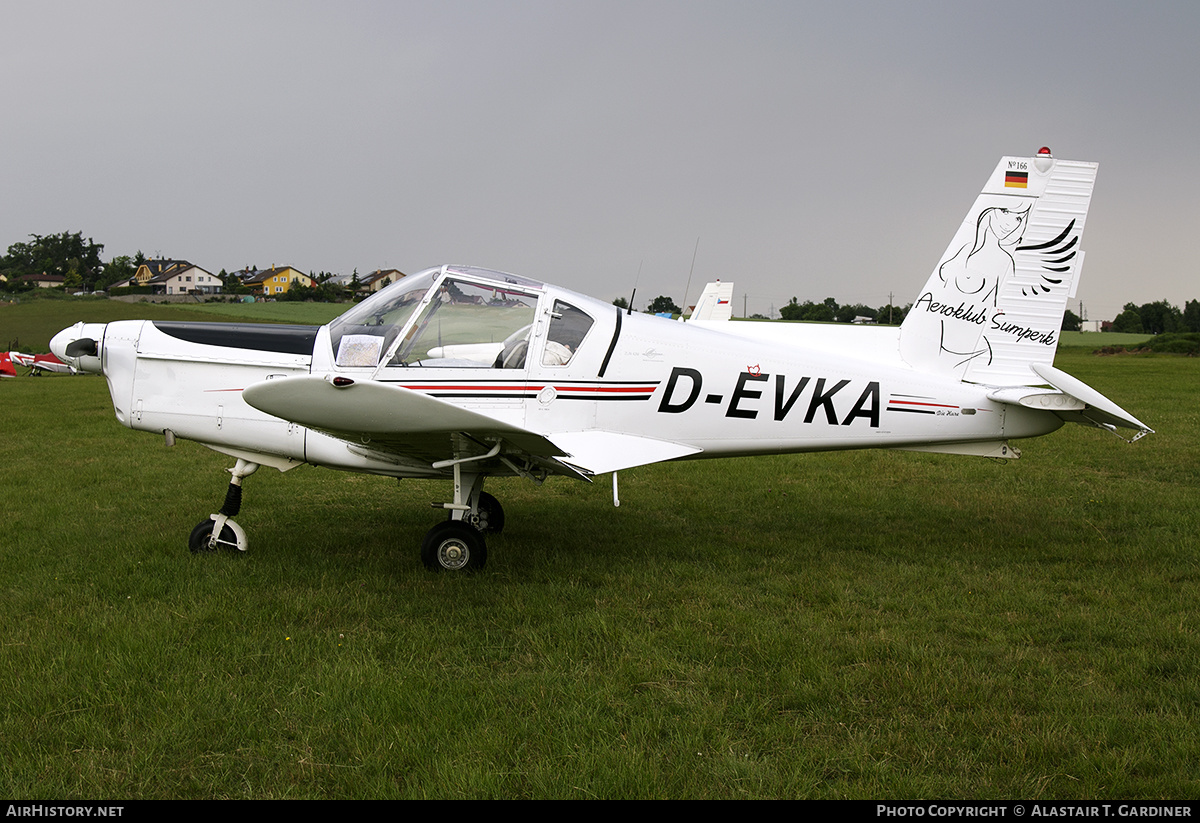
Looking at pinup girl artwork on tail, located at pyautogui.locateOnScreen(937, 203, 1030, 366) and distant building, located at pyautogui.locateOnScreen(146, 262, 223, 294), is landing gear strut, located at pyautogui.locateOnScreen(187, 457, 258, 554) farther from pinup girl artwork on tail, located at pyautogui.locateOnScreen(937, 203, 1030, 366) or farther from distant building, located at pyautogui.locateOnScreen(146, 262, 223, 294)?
distant building, located at pyautogui.locateOnScreen(146, 262, 223, 294)

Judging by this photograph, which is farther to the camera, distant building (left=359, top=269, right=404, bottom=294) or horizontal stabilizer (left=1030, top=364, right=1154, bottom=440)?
distant building (left=359, top=269, right=404, bottom=294)

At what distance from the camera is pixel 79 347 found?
19.6 feet

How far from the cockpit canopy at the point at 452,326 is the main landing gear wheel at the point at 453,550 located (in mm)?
1183

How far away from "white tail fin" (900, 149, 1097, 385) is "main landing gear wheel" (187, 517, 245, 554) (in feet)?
17.8

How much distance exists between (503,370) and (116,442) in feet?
31.2

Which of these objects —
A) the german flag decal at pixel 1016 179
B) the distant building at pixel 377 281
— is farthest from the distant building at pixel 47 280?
the german flag decal at pixel 1016 179

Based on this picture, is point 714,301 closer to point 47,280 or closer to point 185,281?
point 47,280

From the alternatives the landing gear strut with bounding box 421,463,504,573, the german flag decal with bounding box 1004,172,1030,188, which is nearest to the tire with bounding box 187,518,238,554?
the landing gear strut with bounding box 421,463,504,573

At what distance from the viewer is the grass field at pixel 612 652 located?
324cm

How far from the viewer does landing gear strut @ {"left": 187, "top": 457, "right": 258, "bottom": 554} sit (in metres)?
6.14

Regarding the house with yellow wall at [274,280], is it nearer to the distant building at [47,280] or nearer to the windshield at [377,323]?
the distant building at [47,280]

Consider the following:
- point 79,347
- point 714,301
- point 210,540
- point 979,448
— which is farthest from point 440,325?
point 714,301
